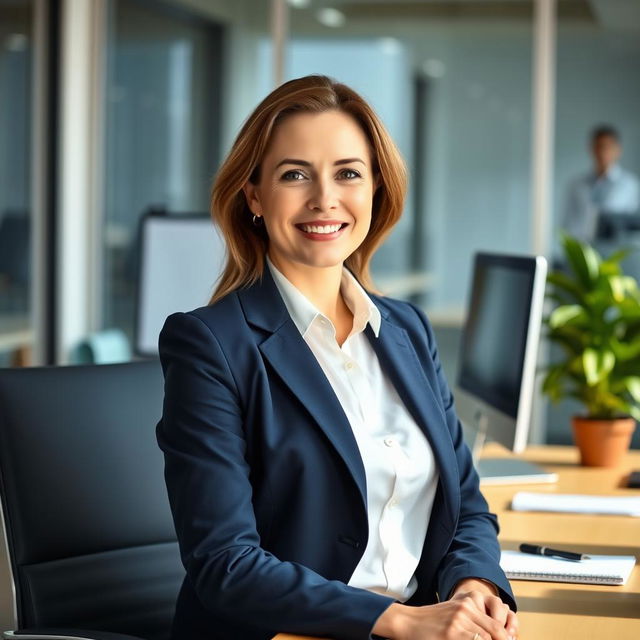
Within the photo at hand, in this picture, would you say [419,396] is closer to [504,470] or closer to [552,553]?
[552,553]

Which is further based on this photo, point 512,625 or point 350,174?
point 350,174

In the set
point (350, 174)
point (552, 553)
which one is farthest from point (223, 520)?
point (552, 553)

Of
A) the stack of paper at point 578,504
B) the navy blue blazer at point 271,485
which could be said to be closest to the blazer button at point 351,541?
the navy blue blazer at point 271,485

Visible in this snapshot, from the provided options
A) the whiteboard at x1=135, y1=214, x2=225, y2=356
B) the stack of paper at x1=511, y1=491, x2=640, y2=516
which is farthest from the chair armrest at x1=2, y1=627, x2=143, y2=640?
the whiteboard at x1=135, y1=214, x2=225, y2=356

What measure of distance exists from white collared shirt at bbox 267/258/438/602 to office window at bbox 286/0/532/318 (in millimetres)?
3686

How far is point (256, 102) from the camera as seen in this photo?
5656mm

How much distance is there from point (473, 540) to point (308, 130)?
0.70 m

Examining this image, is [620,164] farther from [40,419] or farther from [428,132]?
[40,419]

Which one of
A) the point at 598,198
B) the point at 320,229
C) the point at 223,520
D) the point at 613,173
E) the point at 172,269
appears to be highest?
the point at 613,173

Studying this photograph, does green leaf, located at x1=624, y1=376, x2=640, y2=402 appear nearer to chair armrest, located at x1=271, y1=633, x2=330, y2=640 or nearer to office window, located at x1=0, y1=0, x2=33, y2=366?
chair armrest, located at x1=271, y1=633, x2=330, y2=640

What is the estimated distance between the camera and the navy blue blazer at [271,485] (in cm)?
146

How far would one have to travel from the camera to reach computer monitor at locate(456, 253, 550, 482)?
94.8 inches

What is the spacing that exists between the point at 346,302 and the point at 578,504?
79cm

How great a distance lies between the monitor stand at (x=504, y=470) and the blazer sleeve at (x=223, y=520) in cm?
116
